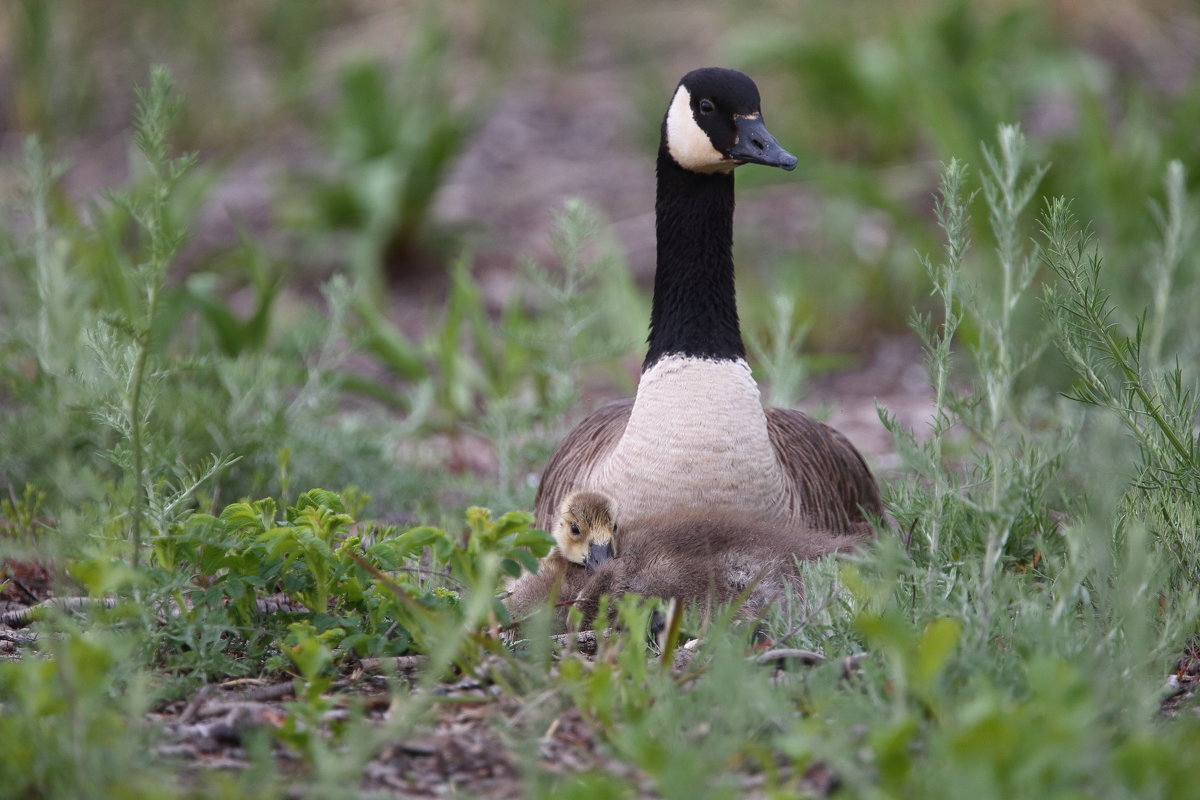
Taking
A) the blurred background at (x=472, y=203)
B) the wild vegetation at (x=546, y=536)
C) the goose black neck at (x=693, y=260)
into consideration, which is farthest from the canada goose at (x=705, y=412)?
the blurred background at (x=472, y=203)

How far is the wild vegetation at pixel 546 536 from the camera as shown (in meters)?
2.50

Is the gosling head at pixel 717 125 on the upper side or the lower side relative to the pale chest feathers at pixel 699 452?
upper

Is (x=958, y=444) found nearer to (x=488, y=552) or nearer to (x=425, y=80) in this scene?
(x=488, y=552)

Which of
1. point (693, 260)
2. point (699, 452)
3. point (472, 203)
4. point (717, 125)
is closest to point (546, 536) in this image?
point (699, 452)

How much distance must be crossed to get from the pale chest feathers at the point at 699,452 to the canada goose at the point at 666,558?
99 millimetres

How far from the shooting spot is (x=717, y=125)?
4.36 m

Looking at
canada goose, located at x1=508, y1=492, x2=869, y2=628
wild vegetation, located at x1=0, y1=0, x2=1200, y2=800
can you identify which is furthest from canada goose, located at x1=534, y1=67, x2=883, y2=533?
wild vegetation, located at x1=0, y1=0, x2=1200, y2=800

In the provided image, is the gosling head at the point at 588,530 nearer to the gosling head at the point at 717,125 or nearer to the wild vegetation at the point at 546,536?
the wild vegetation at the point at 546,536

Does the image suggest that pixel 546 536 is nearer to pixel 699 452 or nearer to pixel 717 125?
pixel 699 452

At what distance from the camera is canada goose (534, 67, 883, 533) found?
4.07 metres

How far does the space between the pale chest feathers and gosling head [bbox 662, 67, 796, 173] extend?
73 cm

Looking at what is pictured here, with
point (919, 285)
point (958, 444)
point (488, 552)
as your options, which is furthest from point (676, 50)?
point (488, 552)

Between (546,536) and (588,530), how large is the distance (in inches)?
26.7

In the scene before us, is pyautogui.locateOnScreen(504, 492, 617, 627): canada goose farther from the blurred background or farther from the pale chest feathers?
the blurred background
